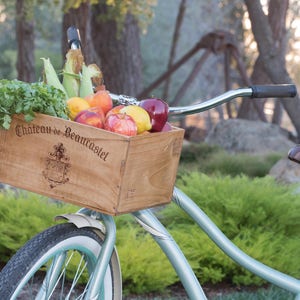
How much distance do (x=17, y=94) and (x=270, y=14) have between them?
26.5ft

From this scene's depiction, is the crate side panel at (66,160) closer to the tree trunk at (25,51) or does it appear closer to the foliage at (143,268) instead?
the foliage at (143,268)

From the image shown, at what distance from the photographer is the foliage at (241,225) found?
14.2 ft

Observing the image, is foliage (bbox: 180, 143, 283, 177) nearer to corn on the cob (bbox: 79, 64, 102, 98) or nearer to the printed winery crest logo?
corn on the cob (bbox: 79, 64, 102, 98)

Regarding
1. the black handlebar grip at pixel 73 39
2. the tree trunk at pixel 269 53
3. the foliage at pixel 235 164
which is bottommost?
the foliage at pixel 235 164

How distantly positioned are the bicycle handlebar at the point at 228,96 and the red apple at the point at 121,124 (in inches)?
11.0

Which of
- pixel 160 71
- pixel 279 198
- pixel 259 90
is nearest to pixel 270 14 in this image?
pixel 279 198

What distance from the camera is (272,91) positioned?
2734 mm

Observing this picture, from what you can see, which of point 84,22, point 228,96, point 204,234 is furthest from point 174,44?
point 228,96

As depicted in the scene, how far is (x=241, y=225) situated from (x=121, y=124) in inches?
96.4

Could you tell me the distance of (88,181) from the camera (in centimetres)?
224

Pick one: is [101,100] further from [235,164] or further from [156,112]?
[235,164]

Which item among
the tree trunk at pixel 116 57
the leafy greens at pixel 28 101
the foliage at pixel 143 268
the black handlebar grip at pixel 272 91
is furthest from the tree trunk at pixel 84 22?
the leafy greens at pixel 28 101

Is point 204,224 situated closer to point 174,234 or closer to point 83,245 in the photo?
point 83,245

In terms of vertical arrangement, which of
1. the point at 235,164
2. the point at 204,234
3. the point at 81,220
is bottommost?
the point at 235,164
